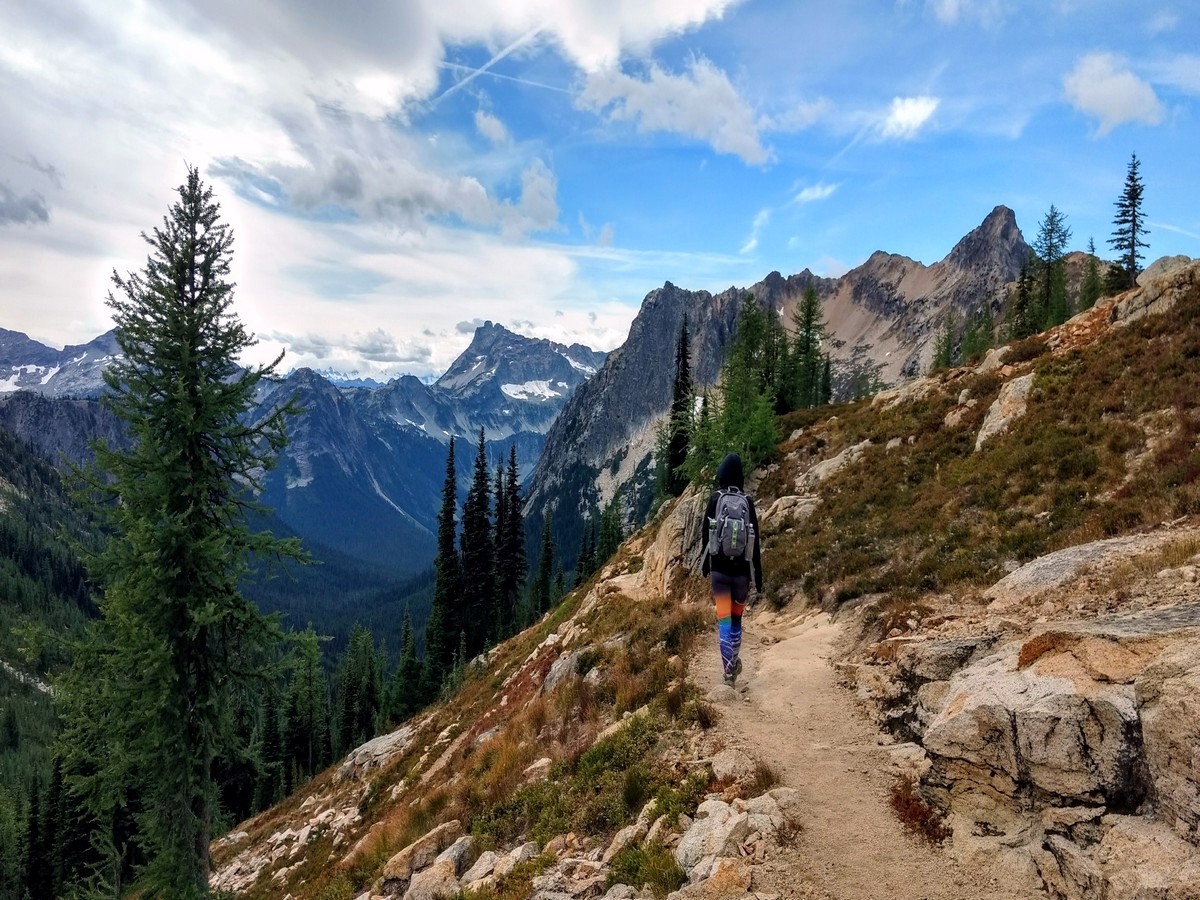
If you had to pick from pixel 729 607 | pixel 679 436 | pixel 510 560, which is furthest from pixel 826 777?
pixel 510 560

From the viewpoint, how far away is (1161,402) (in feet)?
50.1

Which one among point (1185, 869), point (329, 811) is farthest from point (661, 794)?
point (329, 811)

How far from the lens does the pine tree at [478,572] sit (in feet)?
200

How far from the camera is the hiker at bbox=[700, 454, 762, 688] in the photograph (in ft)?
34.9

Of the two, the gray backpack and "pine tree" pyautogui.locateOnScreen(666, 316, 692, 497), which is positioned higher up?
"pine tree" pyautogui.locateOnScreen(666, 316, 692, 497)

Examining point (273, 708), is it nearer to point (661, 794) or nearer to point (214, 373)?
point (214, 373)

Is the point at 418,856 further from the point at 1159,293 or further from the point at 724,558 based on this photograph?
the point at 1159,293

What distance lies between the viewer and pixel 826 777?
757cm

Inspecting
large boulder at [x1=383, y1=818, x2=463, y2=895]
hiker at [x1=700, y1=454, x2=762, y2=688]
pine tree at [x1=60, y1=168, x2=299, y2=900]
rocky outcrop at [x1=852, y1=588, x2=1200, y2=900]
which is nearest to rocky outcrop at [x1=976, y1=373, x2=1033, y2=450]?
hiker at [x1=700, y1=454, x2=762, y2=688]

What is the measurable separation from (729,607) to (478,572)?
53.8 meters

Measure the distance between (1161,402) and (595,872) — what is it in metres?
18.0

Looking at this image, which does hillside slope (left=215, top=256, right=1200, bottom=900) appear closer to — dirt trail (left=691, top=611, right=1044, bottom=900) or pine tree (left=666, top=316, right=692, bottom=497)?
dirt trail (left=691, top=611, right=1044, bottom=900)

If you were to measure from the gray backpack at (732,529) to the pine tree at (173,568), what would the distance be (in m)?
11.2

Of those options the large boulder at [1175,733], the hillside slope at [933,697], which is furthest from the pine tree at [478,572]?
the large boulder at [1175,733]
